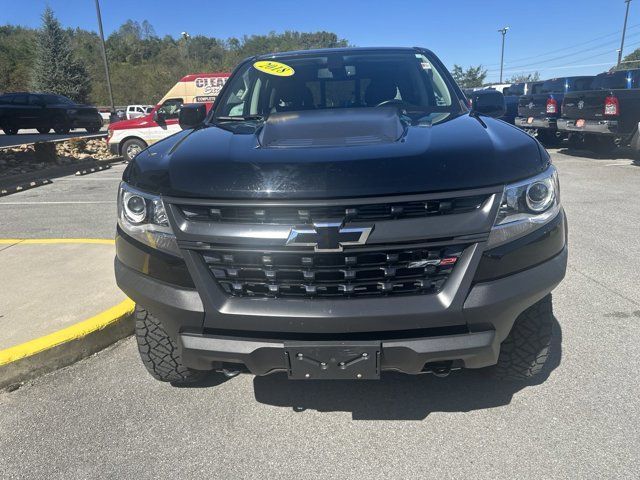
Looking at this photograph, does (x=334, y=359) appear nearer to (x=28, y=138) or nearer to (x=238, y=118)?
(x=238, y=118)

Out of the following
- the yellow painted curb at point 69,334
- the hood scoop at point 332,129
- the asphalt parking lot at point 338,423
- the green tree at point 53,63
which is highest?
the green tree at point 53,63

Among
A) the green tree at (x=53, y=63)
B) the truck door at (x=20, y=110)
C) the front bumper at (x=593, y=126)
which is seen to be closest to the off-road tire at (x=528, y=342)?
the front bumper at (x=593, y=126)

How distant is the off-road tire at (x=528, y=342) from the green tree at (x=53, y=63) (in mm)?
48660

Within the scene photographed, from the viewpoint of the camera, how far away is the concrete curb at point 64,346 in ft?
9.74

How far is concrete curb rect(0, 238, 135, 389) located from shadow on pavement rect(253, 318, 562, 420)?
3.72 feet

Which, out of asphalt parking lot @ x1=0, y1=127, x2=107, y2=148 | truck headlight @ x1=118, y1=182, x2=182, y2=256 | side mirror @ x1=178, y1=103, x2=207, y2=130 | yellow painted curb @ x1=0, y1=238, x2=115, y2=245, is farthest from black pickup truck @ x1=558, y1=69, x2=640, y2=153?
asphalt parking lot @ x1=0, y1=127, x2=107, y2=148

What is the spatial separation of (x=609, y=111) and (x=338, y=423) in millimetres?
10573

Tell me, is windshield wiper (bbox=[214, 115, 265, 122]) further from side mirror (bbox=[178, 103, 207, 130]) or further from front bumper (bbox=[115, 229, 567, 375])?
front bumper (bbox=[115, 229, 567, 375])

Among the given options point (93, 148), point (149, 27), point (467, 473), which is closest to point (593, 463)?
point (467, 473)

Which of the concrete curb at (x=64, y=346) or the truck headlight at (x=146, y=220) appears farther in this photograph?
the concrete curb at (x=64, y=346)

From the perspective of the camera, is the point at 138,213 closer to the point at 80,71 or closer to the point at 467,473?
the point at 467,473

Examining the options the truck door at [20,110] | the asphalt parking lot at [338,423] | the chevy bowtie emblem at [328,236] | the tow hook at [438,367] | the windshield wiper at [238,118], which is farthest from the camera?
the truck door at [20,110]

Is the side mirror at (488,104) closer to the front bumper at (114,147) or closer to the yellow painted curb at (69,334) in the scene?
the yellow painted curb at (69,334)

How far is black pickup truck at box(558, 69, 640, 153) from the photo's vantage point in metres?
10.4
